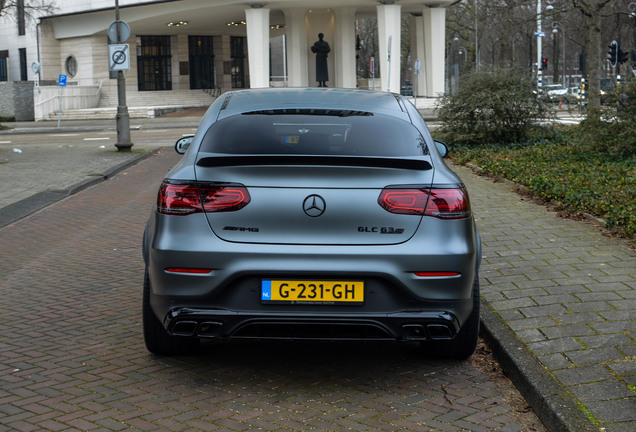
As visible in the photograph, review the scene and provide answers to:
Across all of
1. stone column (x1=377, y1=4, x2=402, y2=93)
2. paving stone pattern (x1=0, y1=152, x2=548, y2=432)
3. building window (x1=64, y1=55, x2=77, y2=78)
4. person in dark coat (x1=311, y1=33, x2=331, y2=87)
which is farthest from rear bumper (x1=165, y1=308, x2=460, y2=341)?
building window (x1=64, y1=55, x2=77, y2=78)

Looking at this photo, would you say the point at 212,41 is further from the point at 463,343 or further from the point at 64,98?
the point at 463,343

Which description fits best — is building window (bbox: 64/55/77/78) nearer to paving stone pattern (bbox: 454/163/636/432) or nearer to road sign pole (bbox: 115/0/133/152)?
road sign pole (bbox: 115/0/133/152)

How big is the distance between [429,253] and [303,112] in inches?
48.8

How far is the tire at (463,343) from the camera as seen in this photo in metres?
4.88

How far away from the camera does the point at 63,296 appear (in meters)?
6.68

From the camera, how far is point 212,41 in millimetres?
61281

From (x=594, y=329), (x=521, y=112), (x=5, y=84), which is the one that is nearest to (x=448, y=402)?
(x=594, y=329)

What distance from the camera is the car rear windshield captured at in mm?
4711

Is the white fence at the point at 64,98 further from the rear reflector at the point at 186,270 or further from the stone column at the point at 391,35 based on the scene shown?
the rear reflector at the point at 186,270

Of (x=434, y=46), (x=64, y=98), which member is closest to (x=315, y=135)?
(x=434, y=46)

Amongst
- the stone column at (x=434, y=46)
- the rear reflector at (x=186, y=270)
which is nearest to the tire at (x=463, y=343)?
the rear reflector at (x=186, y=270)

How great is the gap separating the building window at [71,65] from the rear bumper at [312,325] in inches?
2189

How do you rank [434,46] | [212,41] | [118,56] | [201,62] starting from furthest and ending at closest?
[212,41] < [201,62] < [434,46] < [118,56]

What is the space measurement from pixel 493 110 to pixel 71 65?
45.2m
